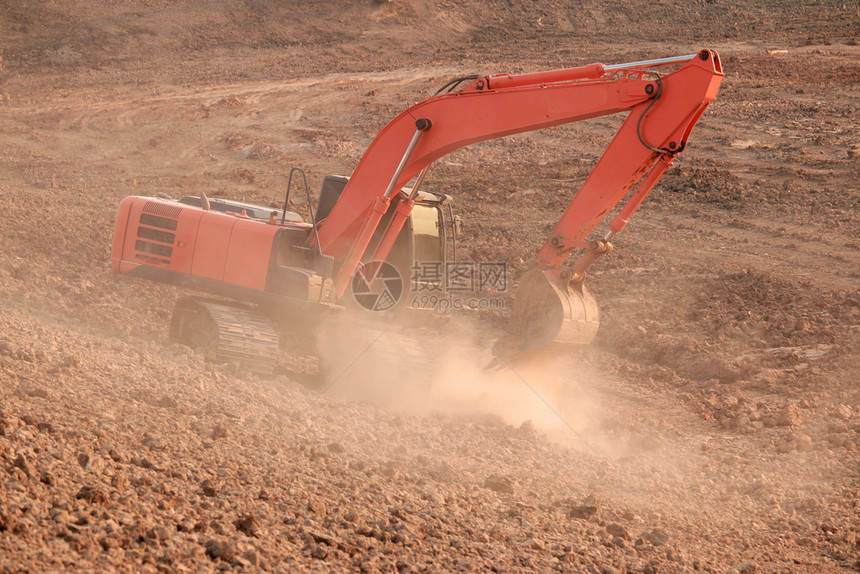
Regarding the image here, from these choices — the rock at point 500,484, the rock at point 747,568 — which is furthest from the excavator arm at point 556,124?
the rock at point 747,568

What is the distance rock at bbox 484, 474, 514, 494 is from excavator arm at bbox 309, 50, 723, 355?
1651 millimetres

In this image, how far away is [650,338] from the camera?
11.3 m

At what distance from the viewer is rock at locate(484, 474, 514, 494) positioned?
6418 mm

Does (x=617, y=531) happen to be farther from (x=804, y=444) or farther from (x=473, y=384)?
(x=473, y=384)

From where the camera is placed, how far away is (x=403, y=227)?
9.67 m

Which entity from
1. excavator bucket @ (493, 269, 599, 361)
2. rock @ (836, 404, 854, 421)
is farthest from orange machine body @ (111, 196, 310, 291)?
rock @ (836, 404, 854, 421)

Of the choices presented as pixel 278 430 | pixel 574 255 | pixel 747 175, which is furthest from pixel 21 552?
pixel 747 175

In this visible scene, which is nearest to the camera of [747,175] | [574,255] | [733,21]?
[574,255]

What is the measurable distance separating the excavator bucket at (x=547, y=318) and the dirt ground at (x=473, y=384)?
Answer: 56 centimetres

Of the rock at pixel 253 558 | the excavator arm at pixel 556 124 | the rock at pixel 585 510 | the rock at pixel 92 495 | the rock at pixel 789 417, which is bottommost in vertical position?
the rock at pixel 253 558

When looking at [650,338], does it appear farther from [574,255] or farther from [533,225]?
[533,225]

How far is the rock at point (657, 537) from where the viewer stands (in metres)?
5.73

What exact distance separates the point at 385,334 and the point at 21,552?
565cm

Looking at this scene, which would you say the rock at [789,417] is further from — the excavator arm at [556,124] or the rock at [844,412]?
the excavator arm at [556,124]
